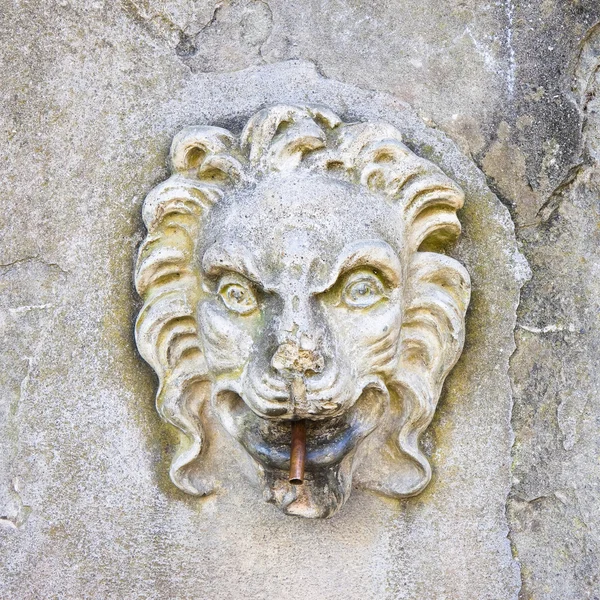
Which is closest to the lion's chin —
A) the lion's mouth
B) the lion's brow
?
the lion's mouth

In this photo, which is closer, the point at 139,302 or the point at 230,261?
the point at 230,261

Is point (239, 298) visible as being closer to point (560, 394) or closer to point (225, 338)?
point (225, 338)

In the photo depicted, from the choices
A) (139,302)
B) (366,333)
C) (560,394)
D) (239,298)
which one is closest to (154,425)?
(139,302)

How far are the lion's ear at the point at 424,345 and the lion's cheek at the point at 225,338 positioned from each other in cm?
28

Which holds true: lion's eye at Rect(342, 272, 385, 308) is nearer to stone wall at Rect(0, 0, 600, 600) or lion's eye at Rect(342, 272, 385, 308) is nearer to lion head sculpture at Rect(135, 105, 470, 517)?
lion head sculpture at Rect(135, 105, 470, 517)

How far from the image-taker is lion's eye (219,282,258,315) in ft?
5.69

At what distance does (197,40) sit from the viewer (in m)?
1.94

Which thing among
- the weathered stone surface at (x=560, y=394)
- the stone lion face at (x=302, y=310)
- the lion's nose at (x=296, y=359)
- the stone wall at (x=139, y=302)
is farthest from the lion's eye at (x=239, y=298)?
the weathered stone surface at (x=560, y=394)

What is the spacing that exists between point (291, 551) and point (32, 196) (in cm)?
84

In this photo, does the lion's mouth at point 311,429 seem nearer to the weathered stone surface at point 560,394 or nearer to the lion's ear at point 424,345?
the lion's ear at point 424,345

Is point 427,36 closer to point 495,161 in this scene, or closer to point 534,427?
point 495,161

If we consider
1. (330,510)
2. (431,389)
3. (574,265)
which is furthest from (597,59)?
(330,510)

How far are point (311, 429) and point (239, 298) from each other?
0.26 m

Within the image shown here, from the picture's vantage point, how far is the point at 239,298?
1.75m
